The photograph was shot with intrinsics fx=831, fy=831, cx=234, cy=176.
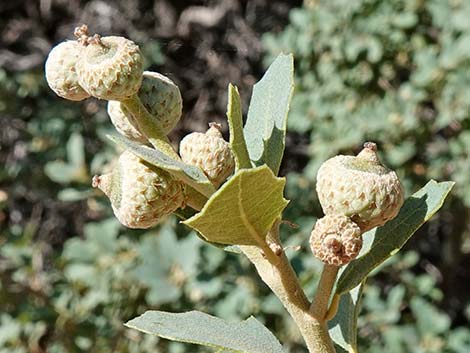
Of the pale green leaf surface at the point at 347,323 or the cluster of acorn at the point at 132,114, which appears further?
the pale green leaf surface at the point at 347,323

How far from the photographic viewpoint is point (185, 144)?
1.18 metres

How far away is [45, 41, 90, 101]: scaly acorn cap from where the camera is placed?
1214 mm

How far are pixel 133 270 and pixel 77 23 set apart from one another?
2141 millimetres

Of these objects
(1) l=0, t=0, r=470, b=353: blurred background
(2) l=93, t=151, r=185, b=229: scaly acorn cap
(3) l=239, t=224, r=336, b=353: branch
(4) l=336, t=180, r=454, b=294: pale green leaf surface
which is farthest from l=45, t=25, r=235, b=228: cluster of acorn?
(1) l=0, t=0, r=470, b=353: blurred background

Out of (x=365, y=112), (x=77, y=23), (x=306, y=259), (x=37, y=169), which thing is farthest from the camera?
(x=77, y=23)

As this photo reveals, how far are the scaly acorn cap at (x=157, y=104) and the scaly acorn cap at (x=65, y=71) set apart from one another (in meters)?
0.07

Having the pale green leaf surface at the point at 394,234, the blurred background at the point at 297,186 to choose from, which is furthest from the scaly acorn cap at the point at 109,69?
the blurred background at the point at 297,186

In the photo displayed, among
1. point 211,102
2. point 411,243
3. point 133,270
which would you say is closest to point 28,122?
point 211,102

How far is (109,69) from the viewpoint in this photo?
3.66 feet

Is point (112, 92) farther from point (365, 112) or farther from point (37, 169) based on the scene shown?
point (37, 169)

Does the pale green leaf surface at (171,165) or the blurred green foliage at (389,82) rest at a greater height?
the pale green leaf surface at (171,165)

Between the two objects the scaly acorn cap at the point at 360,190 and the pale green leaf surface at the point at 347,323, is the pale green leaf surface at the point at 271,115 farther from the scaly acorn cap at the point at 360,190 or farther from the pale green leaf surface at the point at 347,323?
the pale green leaf surface at the point at 347,323

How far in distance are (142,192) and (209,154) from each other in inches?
4.5

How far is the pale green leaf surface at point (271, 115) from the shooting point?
50.0 inches
